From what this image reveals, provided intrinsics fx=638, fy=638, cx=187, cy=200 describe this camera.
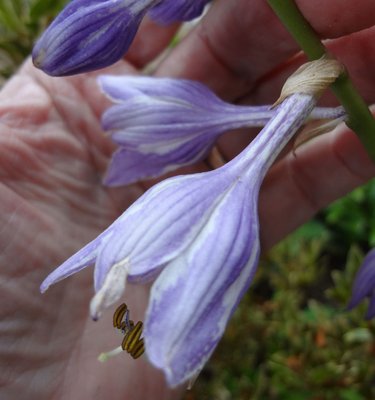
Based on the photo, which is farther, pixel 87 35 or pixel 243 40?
pixel 243 40

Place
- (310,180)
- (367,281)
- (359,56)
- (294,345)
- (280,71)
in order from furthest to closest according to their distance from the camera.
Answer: (294,345) → (310,180) → (280,71) → (359,56) → (367,281)

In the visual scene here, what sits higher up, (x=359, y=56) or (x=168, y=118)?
(x=168, y=118)

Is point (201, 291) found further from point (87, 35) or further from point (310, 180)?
point (310, 180)

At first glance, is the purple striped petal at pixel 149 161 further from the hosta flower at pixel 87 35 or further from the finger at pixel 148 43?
the finger at pixel 148 43

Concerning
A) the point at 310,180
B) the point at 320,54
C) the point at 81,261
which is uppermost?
the point at 81,261

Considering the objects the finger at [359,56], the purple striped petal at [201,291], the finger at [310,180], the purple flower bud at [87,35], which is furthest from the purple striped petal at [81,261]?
the finger at [310,180]

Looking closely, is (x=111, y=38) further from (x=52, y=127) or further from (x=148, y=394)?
(x=148, y=394)

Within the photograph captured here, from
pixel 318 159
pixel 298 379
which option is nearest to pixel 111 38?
pixel 318 159

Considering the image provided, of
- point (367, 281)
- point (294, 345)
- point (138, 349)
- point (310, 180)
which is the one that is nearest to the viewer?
point (138, 349)

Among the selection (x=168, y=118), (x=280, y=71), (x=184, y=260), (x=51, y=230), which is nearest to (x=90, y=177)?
(x=51, y=230)
